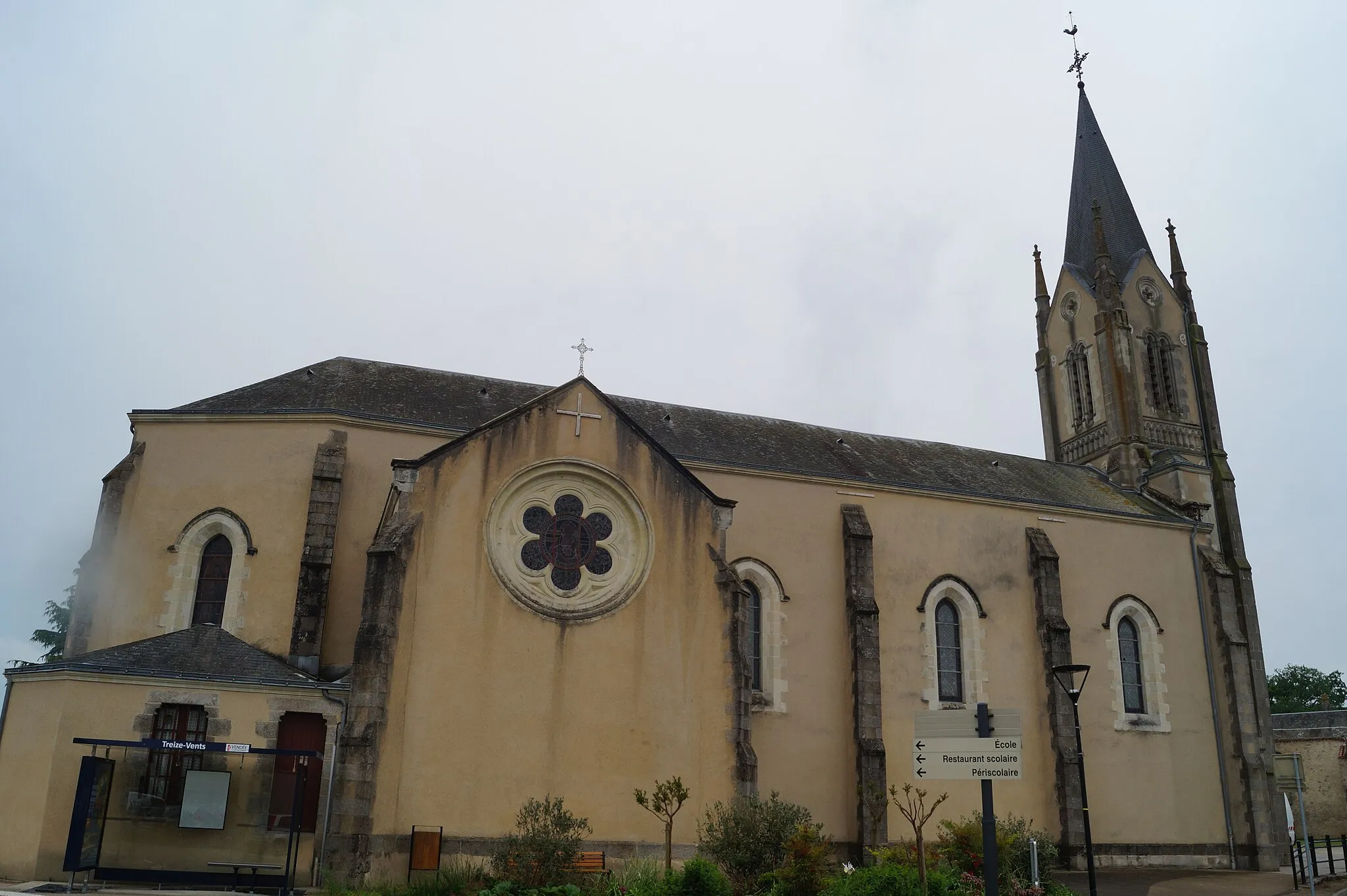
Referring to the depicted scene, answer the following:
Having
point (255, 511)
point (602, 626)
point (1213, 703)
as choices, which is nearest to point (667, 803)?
point (602, 626)

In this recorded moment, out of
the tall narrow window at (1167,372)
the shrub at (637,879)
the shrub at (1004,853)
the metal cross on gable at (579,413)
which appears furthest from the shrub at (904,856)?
the tall narrow window at (1167,372)

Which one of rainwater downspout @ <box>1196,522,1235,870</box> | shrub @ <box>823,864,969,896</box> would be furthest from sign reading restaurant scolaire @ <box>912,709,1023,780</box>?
rainwater downspout @ <box>1196,522,1235,870</box>

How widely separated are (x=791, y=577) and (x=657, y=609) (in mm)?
6182

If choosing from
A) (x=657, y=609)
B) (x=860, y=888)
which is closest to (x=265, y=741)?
(x=657, y=609)

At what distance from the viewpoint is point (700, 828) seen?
16.1 meters

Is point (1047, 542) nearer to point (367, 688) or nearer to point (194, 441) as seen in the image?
point (367, 688)

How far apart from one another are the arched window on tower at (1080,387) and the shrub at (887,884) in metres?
24.9

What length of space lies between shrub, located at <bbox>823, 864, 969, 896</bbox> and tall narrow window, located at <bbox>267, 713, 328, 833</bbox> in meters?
8.12

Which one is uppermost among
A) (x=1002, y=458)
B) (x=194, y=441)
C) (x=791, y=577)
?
(x=1002, y=458)

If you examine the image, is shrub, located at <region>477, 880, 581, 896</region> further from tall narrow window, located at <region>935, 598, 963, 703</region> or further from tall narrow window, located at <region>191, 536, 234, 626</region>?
tall narrow window, located at <region>935, 598, 963, 703</region>

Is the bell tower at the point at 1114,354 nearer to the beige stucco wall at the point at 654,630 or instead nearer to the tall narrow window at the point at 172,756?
the beige stucco wall at the point at 654,630

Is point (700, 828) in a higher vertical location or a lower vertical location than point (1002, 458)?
lower

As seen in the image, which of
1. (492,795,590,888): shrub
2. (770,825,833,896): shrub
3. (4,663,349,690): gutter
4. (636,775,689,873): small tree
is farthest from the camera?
(4,663,349,690): gutter

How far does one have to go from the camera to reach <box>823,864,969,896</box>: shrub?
13.0 metres
